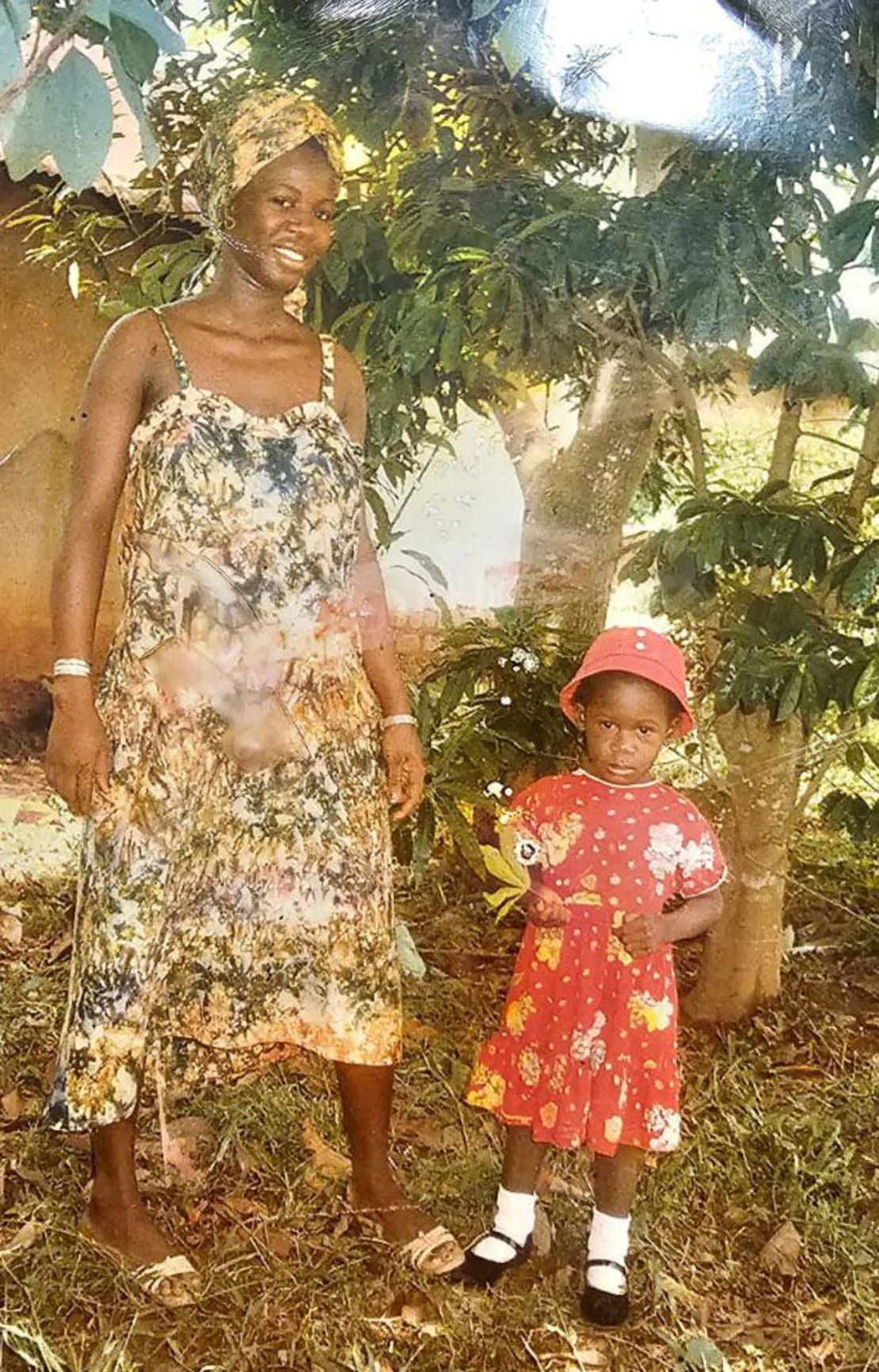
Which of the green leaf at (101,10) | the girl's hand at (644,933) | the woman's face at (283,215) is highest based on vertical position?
the green leaf at (101,10)

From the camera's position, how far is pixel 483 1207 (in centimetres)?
141

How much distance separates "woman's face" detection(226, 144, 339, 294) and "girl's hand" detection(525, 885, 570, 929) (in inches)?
27.2

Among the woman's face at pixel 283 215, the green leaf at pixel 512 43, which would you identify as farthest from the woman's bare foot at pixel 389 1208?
the green leaf at pixel 512 43

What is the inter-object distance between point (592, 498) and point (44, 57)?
2.31 feet

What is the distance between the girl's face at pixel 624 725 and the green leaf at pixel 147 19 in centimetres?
74

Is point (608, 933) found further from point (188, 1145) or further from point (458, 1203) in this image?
point (188, 1145)

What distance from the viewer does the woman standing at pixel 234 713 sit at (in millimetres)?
1224

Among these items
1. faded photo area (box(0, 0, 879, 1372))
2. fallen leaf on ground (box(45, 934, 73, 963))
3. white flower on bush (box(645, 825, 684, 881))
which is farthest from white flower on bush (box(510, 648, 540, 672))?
fallen leaf on ground (box(45, 934, 73, 963))

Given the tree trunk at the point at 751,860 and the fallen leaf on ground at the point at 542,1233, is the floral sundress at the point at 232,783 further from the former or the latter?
the tree trunk at the point at 751,860

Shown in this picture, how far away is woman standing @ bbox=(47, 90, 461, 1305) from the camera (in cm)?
122

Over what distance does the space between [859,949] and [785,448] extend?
633 mm

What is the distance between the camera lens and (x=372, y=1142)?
54.9 inches

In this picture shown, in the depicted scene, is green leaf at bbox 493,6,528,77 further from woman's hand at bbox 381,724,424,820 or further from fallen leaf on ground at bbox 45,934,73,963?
fallen leaf on ground at bbox 45,934,73,963

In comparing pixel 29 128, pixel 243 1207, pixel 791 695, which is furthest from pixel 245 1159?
pixel 29 128
